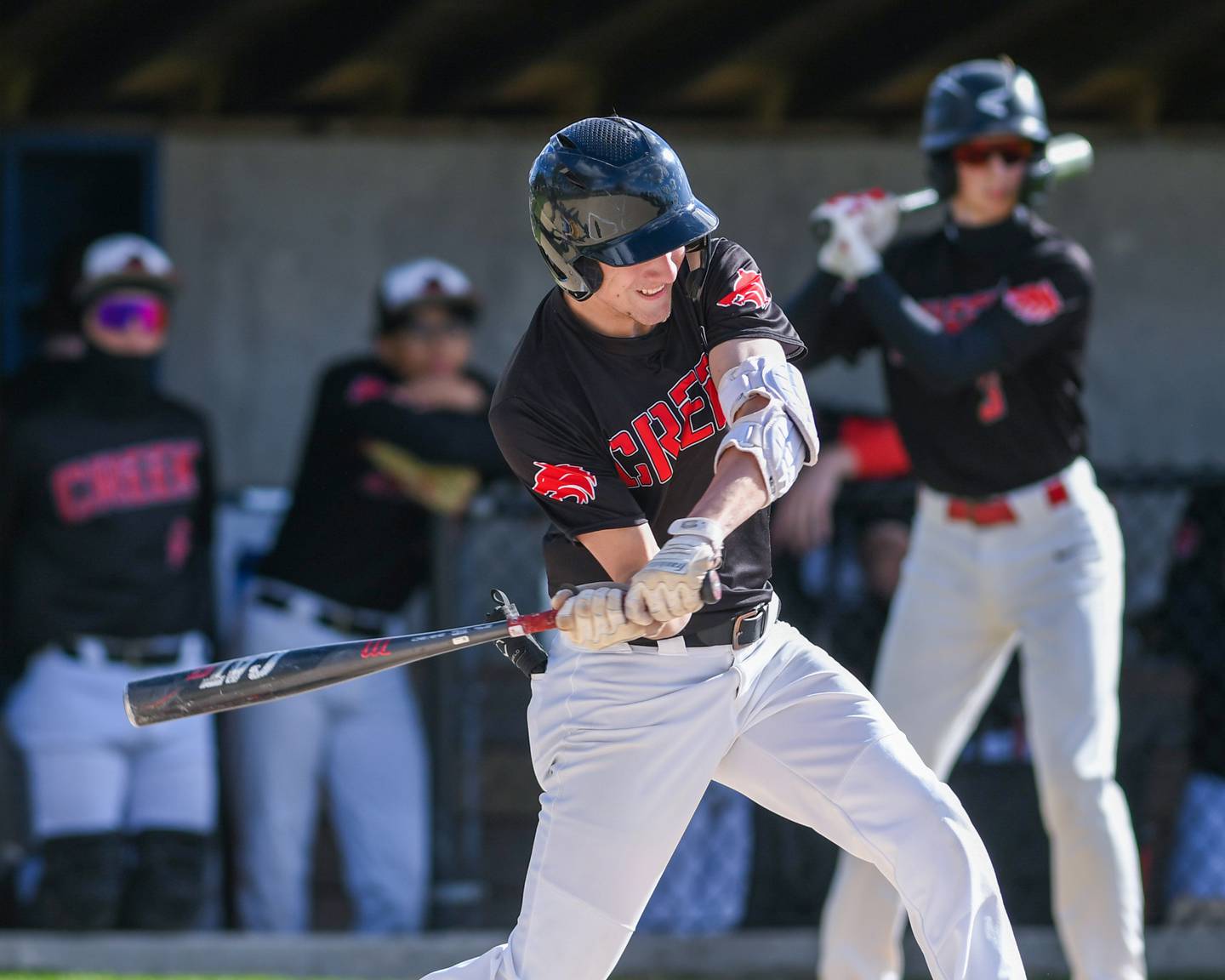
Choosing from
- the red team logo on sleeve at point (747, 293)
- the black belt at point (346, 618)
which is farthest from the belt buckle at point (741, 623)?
the black belt at point (346, 618)

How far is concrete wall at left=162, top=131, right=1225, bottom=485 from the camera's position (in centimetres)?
686

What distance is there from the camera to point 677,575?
3033 mm

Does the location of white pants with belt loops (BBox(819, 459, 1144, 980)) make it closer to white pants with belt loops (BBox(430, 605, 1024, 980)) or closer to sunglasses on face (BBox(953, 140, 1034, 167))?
sunglasses on face (BBox(953, 140, 1034, 167))

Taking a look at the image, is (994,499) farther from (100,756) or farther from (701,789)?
(100,756)

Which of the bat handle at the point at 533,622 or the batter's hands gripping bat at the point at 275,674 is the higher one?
the bat handle at the point at 533,622

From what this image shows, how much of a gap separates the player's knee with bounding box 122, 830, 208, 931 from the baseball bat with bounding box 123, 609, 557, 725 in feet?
6.31

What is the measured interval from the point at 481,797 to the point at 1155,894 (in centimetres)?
194

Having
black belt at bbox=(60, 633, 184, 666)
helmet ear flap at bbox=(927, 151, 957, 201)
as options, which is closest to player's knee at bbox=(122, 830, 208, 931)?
black belt at bbox=(60, 633, 184, 666)

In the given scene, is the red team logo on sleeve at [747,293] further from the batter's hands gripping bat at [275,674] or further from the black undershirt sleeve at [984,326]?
the black undershirt sleeve at [984,326]

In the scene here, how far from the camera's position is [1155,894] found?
18.5ft

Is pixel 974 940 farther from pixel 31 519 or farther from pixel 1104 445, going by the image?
pixel 1104 445

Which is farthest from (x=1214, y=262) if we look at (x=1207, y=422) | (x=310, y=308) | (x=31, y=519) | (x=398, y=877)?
(x=31, y=519)

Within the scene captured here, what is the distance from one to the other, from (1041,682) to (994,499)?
0.42 meters

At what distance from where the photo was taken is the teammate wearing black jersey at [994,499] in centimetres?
427
